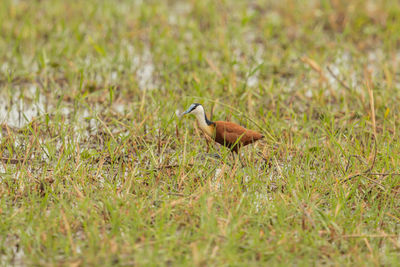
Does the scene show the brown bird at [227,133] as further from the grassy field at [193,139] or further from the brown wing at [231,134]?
the grassy field at [193,139]

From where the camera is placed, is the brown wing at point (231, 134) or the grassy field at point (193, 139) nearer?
the grassy field at point (193, 139)

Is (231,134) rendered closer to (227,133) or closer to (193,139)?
(227,133)

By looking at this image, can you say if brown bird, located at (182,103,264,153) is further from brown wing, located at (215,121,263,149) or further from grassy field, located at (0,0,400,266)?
grassy field, located at (0,0,400,266)

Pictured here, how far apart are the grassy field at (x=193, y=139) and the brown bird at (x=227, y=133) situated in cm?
15

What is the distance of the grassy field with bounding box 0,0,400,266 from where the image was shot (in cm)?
347

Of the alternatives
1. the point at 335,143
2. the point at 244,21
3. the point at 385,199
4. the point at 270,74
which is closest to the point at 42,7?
the point at 244,21

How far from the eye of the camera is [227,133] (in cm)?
455

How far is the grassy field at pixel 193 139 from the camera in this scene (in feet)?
11.4

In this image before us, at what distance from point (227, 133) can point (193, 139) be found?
0.60m

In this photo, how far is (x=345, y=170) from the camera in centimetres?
439

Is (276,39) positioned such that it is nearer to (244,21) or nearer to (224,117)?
(244,21)

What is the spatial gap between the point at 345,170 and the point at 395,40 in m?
3.91

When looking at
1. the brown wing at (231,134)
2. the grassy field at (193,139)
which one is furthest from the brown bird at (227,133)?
the grassy field at (193,139)

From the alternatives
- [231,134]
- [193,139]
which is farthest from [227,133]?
[193,139]
